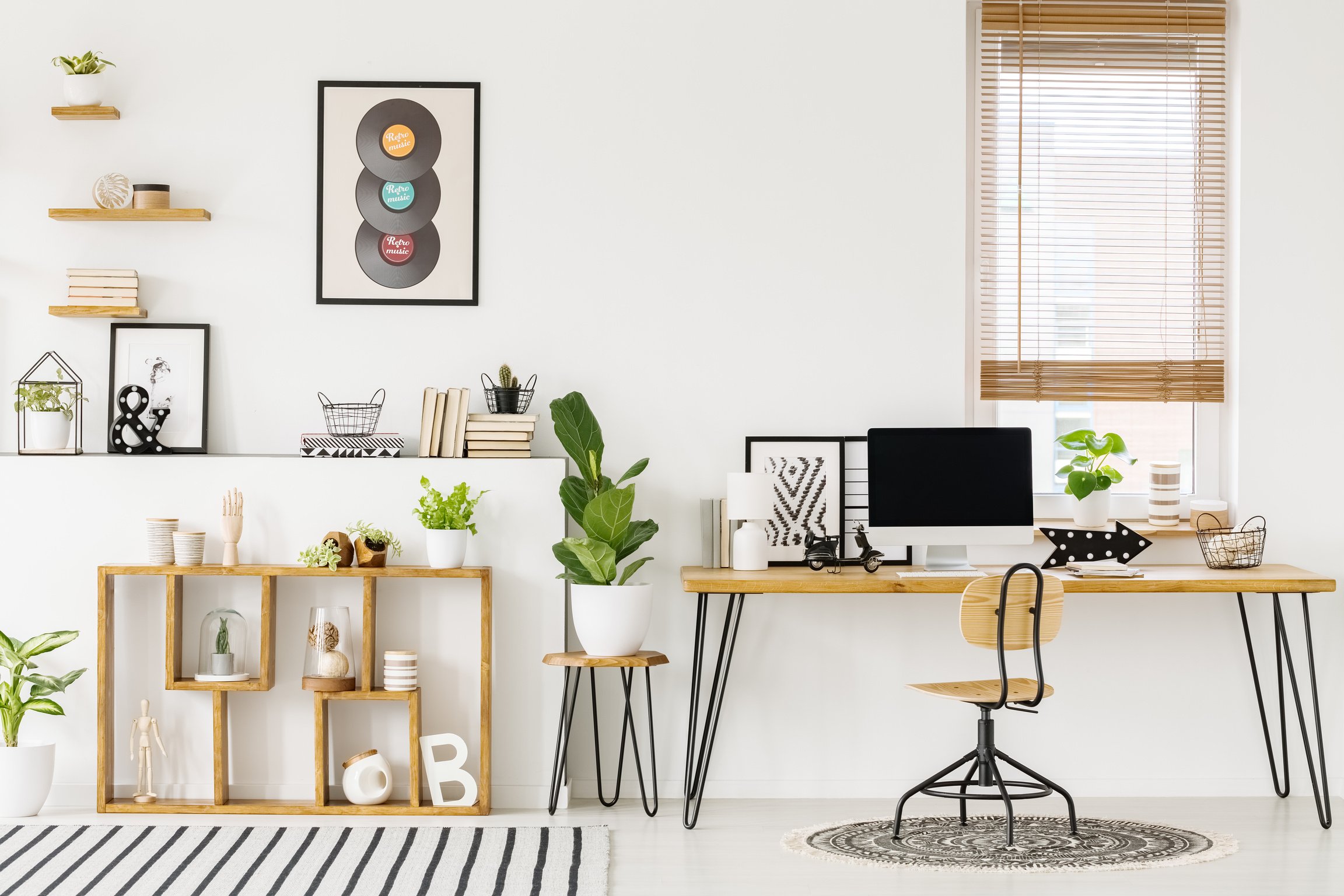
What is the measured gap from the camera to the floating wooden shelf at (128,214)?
3.72 m

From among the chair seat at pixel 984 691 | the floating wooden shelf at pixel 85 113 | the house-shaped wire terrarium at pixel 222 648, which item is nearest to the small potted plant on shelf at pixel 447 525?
the house-shaped wire terrarium at pixel 222 648

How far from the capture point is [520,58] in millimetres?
3875

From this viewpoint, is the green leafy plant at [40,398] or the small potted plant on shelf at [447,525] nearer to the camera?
the small potted plant on shelf at [447,525]

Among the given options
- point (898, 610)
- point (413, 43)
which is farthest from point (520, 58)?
point (898, 610)

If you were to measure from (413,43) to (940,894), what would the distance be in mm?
2968

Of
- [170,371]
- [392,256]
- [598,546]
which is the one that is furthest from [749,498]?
[170,371]

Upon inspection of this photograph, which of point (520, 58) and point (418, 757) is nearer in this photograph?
point (418, 757)

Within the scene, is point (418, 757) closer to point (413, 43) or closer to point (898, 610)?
point (898, 610)

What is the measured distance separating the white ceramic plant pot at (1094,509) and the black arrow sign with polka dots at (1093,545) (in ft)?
0.53

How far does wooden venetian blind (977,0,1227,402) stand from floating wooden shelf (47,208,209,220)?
256 cm

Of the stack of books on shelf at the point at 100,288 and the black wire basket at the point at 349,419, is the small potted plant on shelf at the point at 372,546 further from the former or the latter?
the stack of books on shelf at the point at 100,288

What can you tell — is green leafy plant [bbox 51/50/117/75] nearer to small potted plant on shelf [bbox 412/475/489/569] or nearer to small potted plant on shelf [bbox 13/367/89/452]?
small potted plant on shelf [bbox 13/367/89/452]

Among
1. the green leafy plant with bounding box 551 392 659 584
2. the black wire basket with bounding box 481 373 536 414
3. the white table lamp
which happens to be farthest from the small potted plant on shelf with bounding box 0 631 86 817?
the white table lamp

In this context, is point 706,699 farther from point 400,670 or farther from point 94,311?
point 94,311
